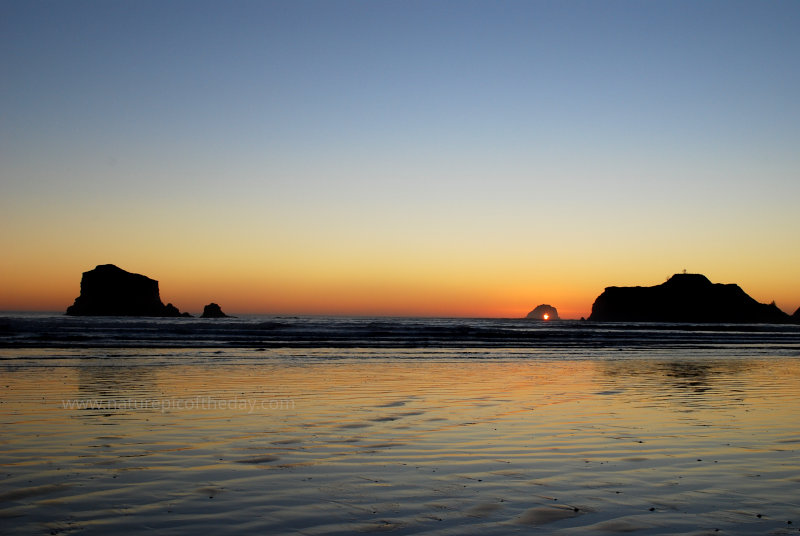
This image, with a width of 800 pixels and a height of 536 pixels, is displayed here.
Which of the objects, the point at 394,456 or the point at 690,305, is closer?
the point at 394,456

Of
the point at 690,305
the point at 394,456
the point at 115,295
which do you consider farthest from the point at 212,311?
the point at 394,456

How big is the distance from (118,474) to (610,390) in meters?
15.5

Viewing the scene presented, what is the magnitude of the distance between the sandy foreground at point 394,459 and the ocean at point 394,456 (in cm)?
4

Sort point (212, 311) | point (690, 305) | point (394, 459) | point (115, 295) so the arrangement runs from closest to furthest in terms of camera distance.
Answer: point (394, 459) → point (115, 295) → point (690, 305) → point (212, 311)

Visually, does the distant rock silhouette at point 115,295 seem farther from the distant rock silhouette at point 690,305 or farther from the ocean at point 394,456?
the ocean at point 394,456

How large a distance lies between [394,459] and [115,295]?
167 metres

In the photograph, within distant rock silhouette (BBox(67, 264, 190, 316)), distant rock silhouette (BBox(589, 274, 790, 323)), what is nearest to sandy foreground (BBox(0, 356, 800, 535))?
distant rock silhouette (BBox(67, 264, 190, 316))

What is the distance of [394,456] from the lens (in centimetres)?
997

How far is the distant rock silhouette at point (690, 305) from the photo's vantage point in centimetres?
17650

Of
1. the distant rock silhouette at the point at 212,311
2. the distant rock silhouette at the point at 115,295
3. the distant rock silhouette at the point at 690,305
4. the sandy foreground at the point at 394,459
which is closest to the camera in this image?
the sandy foreground at the point at 394,459

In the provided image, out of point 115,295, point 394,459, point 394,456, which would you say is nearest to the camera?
point 394,459

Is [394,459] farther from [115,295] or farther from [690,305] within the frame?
[690,305]

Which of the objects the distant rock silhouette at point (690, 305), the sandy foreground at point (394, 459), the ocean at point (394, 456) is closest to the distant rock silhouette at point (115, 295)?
the distant rock silhouette at point (690, 305)

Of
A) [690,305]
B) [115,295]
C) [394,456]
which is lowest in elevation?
[394,456]
